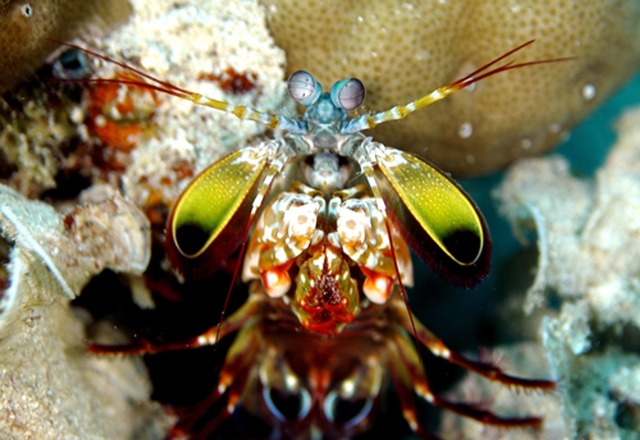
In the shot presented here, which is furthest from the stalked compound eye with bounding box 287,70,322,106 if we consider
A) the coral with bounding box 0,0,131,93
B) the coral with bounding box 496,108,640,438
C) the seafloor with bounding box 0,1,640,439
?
the coral with bounding box 496,108,640,438

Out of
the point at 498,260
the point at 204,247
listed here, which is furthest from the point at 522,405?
the point at 204,247

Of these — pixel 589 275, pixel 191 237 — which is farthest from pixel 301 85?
pixel 589 275

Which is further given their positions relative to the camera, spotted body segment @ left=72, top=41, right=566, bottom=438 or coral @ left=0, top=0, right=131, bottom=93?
coral @ left=0, top=0, right=131, bottom=93

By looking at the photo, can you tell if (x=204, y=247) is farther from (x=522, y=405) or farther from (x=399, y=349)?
(x=522, y=405)

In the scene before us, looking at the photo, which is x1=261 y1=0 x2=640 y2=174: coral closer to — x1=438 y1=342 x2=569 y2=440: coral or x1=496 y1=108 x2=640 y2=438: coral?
x1=496 y1=108 x2=640 y2=438: coral

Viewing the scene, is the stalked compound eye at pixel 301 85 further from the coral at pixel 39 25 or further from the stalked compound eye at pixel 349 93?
the coral at pixel 39 25

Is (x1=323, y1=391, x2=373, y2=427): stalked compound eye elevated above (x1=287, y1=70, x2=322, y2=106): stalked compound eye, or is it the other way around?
(x1=287, y1=70, x2=322, y2=106): stalked compound eye
